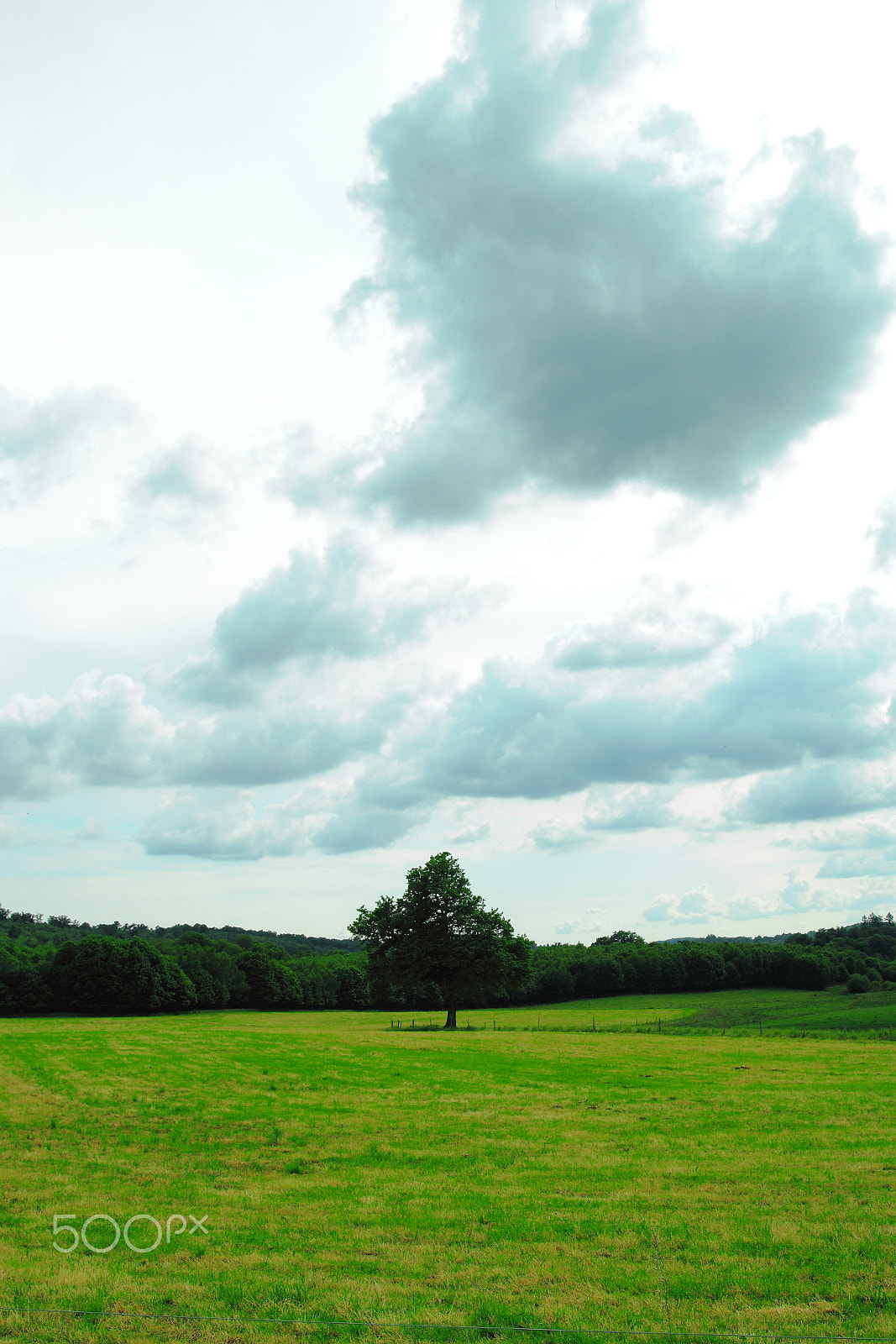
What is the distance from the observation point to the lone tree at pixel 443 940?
73.1 metres

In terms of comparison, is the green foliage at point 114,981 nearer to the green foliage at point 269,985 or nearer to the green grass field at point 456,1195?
the green foliage at point 269,985

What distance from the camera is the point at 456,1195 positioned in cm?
1619

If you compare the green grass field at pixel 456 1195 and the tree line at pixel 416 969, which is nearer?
the green grass field at pixel 456 1195

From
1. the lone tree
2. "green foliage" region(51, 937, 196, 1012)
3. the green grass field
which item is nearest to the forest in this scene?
"green foliage" region(51, 937, 196, 1012)

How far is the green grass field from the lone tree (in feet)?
116

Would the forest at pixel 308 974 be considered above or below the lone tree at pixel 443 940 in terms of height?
below

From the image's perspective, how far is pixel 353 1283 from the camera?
37.2 feet

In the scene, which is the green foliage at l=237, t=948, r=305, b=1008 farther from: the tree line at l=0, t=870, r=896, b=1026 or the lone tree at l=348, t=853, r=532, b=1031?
the lone tree at l=348, t=853, r=532, b=1031

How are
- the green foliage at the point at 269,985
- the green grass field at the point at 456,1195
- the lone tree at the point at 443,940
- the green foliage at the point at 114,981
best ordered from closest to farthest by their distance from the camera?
the green grass field at the point at 456,1195, the lone tree at the point at 443,940, the green foliage at the point at 114,981, the green foliage at the point at 269,985

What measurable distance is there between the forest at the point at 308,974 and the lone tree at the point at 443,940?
37.1 meters

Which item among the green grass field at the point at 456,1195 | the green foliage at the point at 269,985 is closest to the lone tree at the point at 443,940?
the green grass field at the point at 456,1195

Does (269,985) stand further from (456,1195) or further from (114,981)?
(456,1195)

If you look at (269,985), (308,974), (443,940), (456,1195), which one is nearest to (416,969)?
(443,940)

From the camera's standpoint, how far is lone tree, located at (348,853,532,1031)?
73062mm
